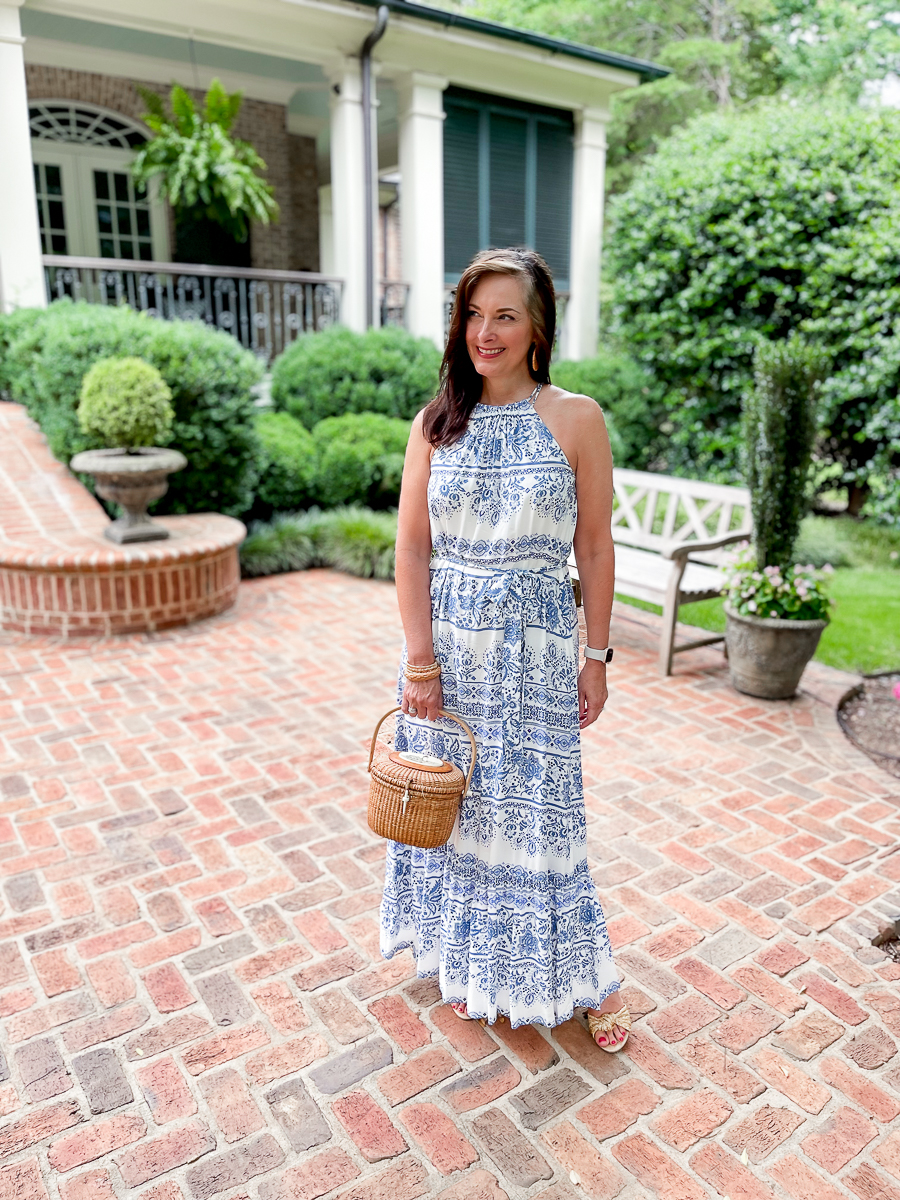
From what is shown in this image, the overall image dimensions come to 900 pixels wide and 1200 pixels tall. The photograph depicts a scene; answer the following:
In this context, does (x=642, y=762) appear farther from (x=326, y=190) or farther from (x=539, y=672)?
(x=326, y=190)

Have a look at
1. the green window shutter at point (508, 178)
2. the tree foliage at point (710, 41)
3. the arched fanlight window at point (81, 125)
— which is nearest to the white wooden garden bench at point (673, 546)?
the green window shutter at point (508, 178)

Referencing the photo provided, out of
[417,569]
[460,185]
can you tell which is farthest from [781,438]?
[460,185]

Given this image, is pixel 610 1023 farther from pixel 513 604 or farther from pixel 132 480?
pixel 132 480

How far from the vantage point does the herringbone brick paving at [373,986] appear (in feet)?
6.33

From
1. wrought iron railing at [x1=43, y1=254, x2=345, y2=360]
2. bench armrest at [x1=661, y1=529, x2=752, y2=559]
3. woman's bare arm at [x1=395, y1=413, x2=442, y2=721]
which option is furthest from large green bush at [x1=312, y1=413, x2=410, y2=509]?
woman's bare arm at [x1=395, y1=413, x2=442, y2=721]

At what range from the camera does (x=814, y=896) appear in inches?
113

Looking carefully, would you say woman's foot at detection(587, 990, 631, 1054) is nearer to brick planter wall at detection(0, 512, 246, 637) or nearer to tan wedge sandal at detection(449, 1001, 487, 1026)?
tan wedge sandal at detection(449, 1001, 487, 1026)

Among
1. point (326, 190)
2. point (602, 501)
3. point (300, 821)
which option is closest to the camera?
point (602, 501)

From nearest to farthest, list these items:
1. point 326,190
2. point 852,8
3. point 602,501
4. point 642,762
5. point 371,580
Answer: point 602,501 < point 642,762 < point 371,580 < point 326,190 < point 852,8

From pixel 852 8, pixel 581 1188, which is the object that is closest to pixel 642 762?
pixel 581 1188

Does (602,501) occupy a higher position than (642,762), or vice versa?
(602,501)

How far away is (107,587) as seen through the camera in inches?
205

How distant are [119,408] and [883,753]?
15.1ft

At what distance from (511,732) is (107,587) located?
383 centimetres
